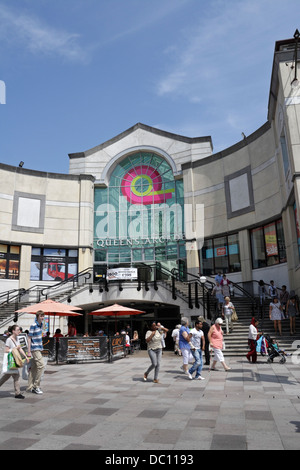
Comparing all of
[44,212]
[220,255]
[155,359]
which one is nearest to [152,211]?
[220,255]

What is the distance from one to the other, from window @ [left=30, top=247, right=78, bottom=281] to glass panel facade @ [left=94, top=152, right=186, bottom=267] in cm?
A: 214

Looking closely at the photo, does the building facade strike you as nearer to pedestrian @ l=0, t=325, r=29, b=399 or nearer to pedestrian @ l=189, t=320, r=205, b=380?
pedestrian @ l=189, t=320, r=205, b=380

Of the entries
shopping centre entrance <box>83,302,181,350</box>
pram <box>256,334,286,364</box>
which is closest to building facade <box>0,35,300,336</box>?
shopping centre entrance <box>83,302,181,350</box>

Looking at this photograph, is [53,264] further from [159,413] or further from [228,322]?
[159,413]

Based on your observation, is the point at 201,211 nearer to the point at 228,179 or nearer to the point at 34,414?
the point at 228,179

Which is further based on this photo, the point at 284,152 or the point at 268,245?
the point at 268,245

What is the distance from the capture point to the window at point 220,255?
2539 cm

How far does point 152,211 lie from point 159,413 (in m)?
23.9

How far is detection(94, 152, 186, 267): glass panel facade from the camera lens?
28906mm

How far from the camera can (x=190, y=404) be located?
7152 mm

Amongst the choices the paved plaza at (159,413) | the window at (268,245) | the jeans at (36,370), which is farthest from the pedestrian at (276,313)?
the jeans at (36,370)

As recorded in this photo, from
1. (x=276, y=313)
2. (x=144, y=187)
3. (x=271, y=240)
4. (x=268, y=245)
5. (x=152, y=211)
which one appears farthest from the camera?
(x=144, y=187)

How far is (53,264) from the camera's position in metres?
28.3

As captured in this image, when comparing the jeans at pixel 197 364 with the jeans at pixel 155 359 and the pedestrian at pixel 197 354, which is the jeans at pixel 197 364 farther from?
the jeans at pixel 155 359
